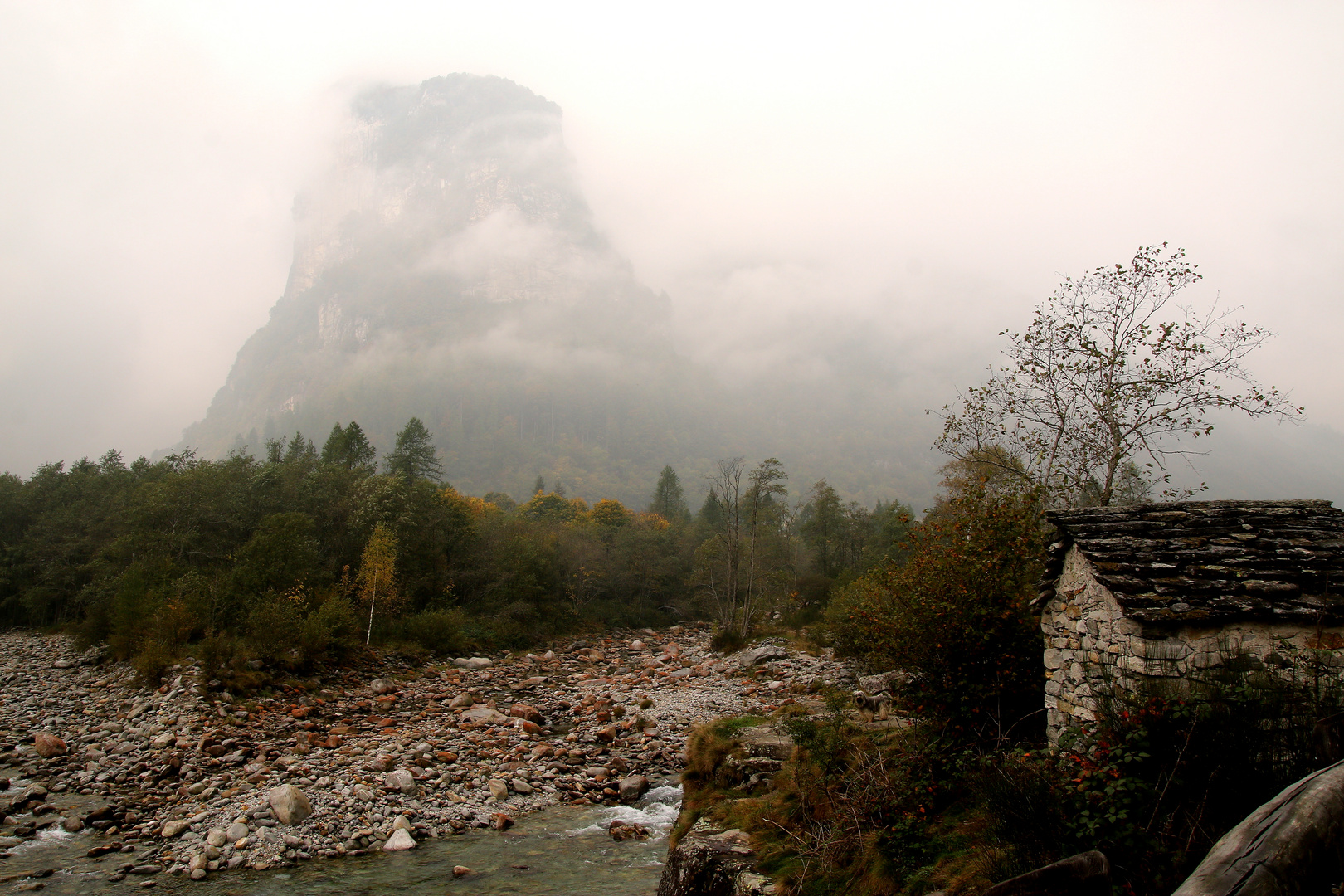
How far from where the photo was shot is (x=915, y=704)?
9.69 meters

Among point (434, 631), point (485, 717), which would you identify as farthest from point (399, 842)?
point (434, 631)

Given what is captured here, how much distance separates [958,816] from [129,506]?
156ft

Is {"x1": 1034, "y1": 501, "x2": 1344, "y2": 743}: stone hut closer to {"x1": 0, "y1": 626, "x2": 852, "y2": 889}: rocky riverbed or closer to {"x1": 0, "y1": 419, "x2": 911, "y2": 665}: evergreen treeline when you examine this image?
{"x1": 0, "y1": 626, "x2": 852, "y2": 889}: rocky riverbed

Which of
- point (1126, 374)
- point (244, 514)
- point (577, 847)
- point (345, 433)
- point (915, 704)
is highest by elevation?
point (345, 433)

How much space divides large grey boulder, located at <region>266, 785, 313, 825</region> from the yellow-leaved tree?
63.7ft

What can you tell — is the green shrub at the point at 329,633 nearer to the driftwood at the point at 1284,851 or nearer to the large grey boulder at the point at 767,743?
the large grey boulder at the point at 767,743

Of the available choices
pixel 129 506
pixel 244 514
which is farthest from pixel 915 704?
pixel 129 506

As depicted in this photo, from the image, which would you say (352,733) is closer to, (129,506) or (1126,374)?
(1126,374)

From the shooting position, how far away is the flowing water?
401 inches

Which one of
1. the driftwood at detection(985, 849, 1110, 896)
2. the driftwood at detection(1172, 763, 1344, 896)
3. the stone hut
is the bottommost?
the driftwood at detection(985, 849, 1110, 896)

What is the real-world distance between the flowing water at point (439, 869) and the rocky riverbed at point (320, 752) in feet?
1.00

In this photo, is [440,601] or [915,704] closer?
[915,704]

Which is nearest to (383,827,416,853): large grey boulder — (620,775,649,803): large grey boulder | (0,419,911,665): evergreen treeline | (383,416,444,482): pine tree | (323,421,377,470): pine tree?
(620,775,649,803): large grey boulder

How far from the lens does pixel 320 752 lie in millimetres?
16438
